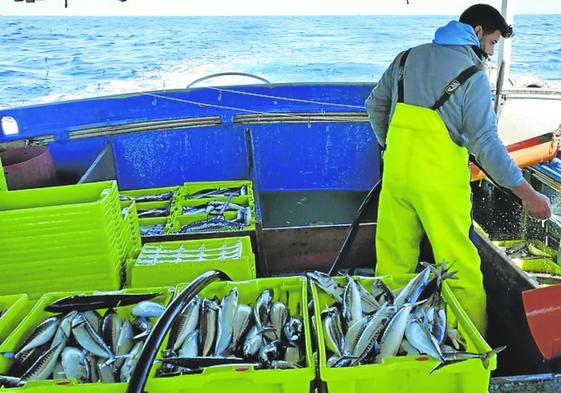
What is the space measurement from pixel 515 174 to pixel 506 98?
3921mm

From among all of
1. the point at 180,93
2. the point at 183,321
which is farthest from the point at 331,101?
the point at 183,321

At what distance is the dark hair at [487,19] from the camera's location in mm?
2846

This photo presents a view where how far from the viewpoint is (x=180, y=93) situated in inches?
249

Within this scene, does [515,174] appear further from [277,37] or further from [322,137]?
[277,37]

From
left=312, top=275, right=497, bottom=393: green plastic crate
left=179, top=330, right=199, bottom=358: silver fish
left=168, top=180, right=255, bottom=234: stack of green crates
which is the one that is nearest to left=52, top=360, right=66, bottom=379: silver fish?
left=179, top=330, right=199, bottom=358: silver fish

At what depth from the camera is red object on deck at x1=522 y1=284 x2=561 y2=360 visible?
225 centimetres

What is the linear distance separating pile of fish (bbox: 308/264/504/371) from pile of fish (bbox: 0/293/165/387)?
0.73m

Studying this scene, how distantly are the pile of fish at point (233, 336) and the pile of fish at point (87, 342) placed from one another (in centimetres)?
15

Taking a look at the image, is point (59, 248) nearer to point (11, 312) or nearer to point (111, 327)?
point (11, 312)

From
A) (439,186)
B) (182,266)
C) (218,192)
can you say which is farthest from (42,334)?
(218,192)

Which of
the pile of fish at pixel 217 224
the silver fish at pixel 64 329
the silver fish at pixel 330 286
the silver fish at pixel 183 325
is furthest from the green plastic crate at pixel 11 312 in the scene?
the pile of fish at pixel 217 224

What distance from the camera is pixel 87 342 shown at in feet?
6.63

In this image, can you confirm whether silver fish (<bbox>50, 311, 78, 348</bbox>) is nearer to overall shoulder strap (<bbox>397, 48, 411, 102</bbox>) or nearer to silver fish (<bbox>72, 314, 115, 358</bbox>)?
silver fish (<bbox>72, 314, 115, 358</bbox>)

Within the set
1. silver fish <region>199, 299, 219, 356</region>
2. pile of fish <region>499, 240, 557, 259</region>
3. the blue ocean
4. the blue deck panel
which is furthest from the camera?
the blue ocean
